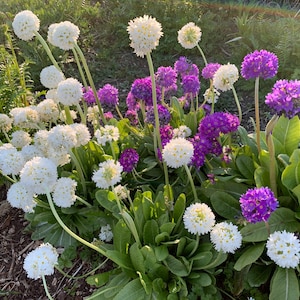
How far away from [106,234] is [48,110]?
812mm

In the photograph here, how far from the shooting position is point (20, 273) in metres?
2.98

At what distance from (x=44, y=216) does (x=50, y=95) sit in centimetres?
73

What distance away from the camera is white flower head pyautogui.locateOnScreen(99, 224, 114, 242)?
2.79 m

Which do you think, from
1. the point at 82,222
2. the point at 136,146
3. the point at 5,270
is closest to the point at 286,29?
the point at 136,146

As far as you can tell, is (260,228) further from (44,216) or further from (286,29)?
(286,29)

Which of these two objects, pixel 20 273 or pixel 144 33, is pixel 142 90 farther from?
pixel 20 273

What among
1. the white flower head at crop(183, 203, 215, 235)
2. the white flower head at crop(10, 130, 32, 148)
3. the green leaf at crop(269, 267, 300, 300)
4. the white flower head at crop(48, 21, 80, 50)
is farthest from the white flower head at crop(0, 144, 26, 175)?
the green leaf at crop(269, 267, 300, 300)

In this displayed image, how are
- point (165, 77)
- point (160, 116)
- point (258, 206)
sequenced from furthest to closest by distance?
point (165, 77) < point (160, 116) < point (258, 206)

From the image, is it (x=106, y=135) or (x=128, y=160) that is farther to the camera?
(x=128, y=160)

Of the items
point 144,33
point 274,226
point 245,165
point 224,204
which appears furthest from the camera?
point 245,165

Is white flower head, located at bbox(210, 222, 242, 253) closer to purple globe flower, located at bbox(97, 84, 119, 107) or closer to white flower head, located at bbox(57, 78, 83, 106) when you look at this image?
white flower head, located at bbox(57, 78, 83, 106)

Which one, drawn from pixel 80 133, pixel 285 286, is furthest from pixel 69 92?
pixel 285 286

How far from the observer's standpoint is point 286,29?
179 inches

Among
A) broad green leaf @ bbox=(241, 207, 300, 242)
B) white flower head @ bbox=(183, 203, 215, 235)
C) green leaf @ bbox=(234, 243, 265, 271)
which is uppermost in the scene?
white flower head @ bbox=(183, 203, 215, 235)
